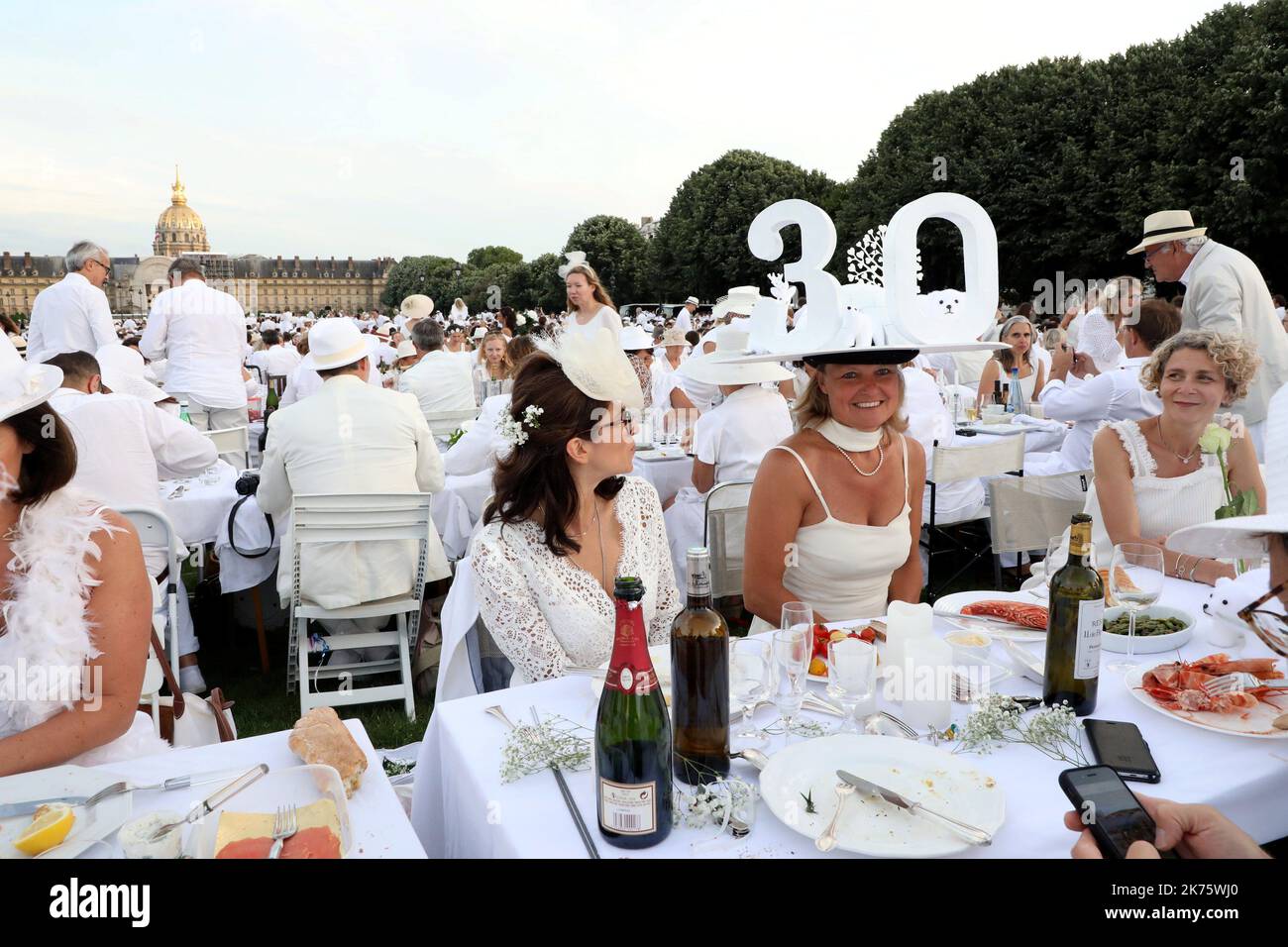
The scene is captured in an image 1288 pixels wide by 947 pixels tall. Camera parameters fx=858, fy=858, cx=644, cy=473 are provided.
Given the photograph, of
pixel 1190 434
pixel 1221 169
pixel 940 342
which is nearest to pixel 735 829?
pixel 940 342

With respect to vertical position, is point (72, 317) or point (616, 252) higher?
point (616, 252)

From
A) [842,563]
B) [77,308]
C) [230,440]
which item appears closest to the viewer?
[842,563]

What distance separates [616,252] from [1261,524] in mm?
50381

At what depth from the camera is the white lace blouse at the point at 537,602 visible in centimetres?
222

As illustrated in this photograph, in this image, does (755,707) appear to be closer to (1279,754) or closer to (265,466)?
(1279,754)

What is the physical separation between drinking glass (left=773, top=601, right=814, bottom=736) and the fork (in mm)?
902

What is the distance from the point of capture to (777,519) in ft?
9.18

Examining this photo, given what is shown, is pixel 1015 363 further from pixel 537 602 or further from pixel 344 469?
pixel 537 602

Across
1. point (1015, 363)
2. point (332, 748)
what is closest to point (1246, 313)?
point (1015, 363)

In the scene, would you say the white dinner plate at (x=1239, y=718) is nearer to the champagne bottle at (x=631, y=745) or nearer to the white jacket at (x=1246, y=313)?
the champagne bottle at (x=631, y=745)

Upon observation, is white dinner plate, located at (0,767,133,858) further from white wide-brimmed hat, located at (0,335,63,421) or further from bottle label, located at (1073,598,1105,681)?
bottle label, located at (1073,598,1105,681)

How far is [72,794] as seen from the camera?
1.49m

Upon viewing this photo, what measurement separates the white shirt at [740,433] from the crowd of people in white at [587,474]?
0.01m

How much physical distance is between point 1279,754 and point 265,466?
399 cm
